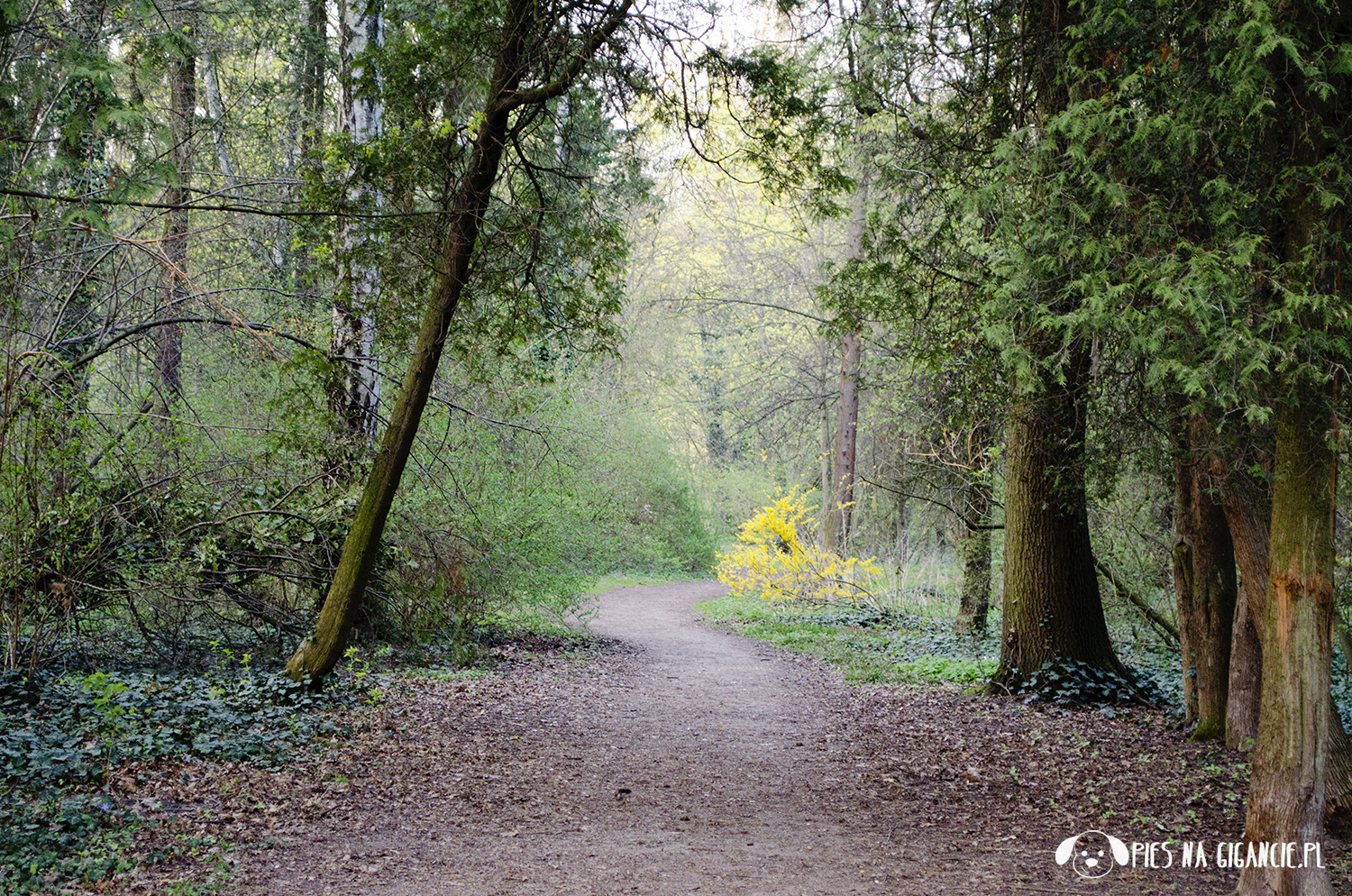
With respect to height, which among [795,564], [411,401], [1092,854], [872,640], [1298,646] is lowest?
[872,640]

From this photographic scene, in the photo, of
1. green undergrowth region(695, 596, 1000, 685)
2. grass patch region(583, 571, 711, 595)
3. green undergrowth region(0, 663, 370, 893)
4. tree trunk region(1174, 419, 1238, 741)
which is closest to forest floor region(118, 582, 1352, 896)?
green undergrowth region(0, 663, 370, 893)

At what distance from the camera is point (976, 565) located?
40.7ft

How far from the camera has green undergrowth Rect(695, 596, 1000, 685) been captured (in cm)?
1028

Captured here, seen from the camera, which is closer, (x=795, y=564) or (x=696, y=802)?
(x=696, y=802)

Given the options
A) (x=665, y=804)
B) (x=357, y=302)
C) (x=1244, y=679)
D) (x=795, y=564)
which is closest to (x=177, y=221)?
(x=357, y=302)

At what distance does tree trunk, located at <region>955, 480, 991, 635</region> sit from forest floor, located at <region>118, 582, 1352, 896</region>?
390cm

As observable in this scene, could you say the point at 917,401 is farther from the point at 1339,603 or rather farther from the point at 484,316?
the point at 484,316

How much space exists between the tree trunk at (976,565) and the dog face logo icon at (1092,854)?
7.14m

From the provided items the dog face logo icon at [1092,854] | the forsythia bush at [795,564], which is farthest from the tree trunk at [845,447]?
the dog face logo icon at [1092,854]

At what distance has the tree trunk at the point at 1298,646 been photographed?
3588 mm

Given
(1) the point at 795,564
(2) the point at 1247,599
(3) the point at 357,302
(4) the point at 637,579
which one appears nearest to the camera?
(2) the point at 1247,599

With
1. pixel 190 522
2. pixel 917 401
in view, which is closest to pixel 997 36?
pixel 917 401

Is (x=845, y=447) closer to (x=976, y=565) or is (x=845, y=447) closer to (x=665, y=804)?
(x=976, y=565)

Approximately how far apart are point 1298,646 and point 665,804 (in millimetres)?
3371
